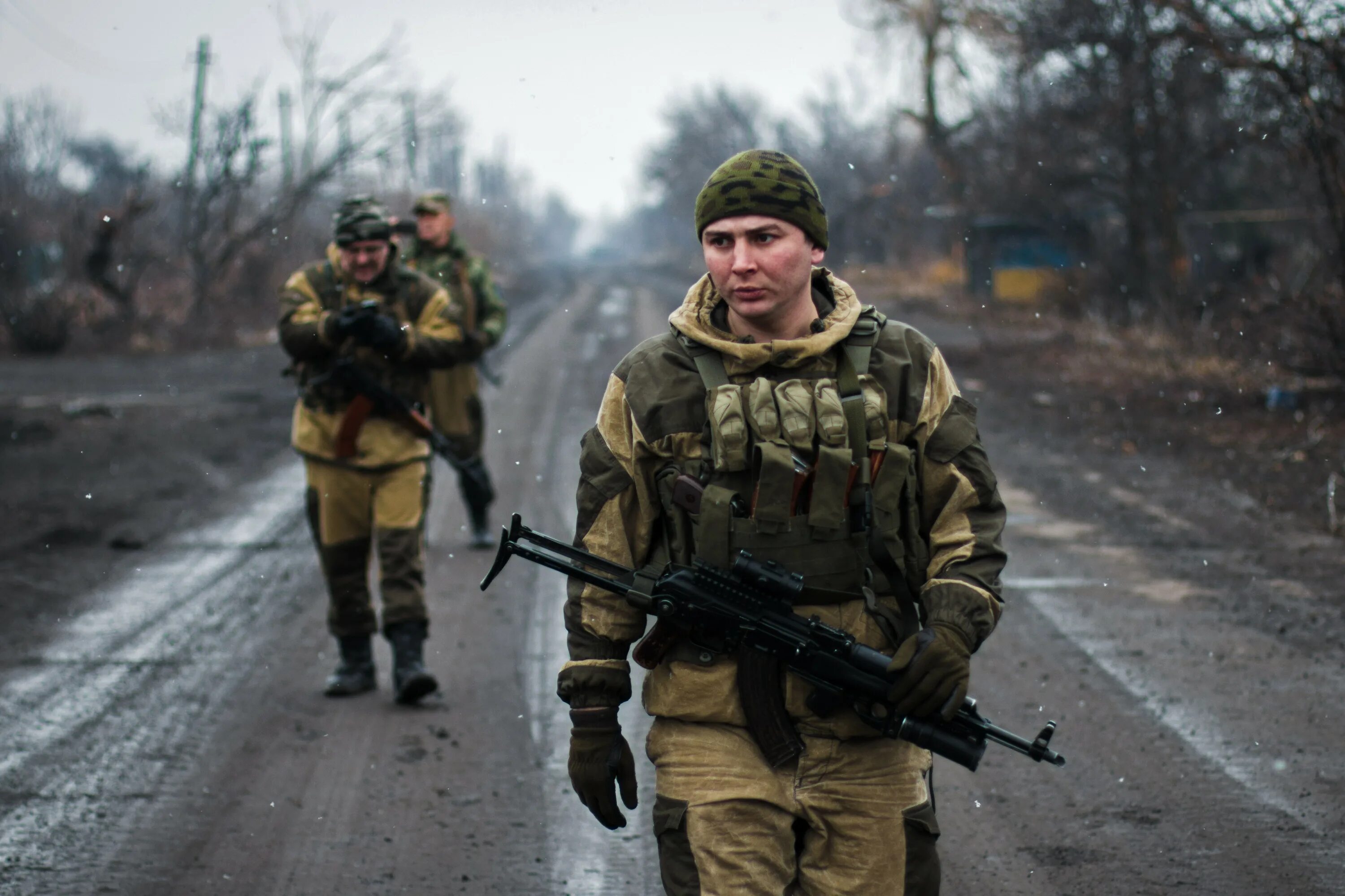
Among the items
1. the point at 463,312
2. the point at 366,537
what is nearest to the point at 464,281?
the point at 463,312

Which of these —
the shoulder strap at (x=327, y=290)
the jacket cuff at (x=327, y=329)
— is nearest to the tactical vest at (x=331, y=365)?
the shoulder strap at (x=327, y=290)

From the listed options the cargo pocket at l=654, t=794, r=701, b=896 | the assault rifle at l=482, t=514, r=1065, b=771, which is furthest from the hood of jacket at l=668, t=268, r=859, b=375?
the cargo pocket at l=654, t=794, r=701, b=896

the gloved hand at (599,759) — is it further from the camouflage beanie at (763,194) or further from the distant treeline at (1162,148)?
the distant treeline at (1162,148)

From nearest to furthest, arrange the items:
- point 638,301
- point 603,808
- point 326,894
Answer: point 603,808, point 326,894, point 638,301

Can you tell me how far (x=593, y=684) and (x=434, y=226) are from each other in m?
6.09

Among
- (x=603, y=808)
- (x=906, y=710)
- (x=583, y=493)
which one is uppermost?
(x=583, y=493)

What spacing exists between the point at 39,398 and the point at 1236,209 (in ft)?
63.3

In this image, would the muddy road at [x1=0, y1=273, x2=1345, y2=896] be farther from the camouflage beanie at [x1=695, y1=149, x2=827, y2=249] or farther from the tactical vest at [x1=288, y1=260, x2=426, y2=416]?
the camouflage beanie at [x1=695, y1=149, x2=827, y2=249]

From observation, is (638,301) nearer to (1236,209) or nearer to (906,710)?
(1236,209)

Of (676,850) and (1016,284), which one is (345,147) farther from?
(676,850)

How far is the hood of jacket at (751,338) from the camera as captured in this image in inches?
107

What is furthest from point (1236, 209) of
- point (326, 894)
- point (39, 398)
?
point (326, 894)

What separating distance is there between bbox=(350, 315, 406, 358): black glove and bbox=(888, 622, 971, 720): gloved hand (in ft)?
11.6

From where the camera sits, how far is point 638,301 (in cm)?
3662
